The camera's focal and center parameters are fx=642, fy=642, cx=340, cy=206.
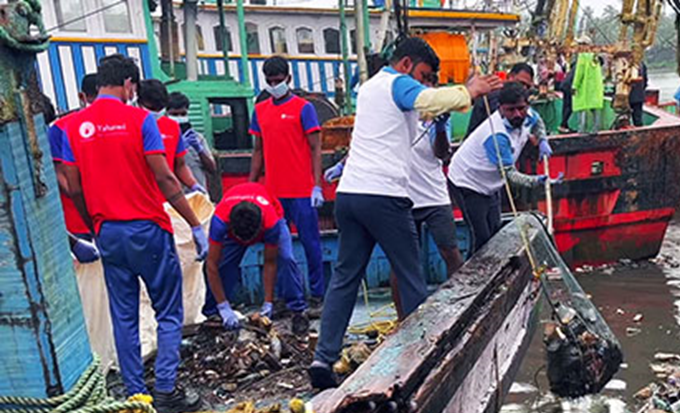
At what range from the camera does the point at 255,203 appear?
426cm

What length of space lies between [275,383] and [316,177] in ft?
5.65

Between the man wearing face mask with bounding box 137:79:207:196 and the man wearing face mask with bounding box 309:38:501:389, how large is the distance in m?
1.29

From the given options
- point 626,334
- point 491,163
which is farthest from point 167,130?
point 626,334

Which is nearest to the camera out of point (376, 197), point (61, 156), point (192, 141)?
point (376, 197)

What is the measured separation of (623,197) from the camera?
299 inches

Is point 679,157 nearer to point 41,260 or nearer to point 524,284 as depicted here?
point 524,284

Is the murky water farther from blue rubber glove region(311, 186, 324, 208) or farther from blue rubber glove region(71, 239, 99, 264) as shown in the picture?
blue rubber glove region(71, 239, 99, 264)

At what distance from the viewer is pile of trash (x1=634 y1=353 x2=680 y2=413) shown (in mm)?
3734

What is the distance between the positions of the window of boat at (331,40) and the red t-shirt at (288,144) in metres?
10.2

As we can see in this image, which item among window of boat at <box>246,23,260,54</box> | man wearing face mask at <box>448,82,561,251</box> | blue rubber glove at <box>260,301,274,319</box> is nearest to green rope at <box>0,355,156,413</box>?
blue rubber glove at <box>260,301,274,319</box>

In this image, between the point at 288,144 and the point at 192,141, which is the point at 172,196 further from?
the point at 192,141

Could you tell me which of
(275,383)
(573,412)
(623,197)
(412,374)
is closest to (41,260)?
(412,374)

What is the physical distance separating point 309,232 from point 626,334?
10.1ft

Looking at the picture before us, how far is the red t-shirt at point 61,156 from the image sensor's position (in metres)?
3.57
